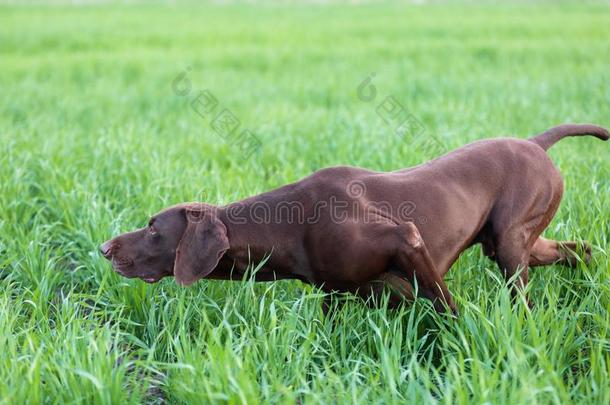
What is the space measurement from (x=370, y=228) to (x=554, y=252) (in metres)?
1.19

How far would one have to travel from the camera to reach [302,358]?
2625 millimetres

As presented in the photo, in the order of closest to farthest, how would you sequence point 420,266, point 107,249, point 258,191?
1. point 420,266
2. point 107,249
3. point 258,191

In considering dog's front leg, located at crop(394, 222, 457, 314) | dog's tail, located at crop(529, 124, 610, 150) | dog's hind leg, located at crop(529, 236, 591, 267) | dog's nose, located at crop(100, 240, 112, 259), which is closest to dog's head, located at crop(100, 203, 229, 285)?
dog's nose, located at crop(100, 240, 112, 259)

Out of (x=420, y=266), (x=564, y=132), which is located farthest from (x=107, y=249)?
(x=564, y=132)

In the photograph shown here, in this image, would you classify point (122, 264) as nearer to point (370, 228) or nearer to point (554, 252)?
point (370, 228)

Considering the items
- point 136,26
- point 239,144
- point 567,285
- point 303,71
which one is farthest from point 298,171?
point 136,26

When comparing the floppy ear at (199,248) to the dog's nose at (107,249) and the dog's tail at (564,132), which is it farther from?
the dog's tail at (564,132)

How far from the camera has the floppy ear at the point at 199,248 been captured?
2797mm

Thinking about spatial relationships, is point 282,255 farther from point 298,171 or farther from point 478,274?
point 298,171

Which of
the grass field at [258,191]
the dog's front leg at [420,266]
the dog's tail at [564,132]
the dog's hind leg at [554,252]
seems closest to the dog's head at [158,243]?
the grass field at [258,191]

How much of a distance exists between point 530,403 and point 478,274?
1283 millimetres

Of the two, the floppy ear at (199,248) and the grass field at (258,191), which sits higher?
the floppy ear at (199,248)

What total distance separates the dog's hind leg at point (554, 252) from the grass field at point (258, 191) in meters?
0.07

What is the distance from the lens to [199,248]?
9.27ft
